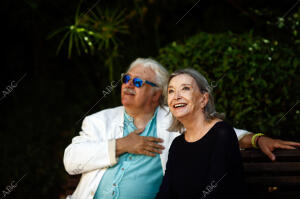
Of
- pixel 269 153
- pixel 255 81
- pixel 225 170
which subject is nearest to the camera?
pixel 225 170

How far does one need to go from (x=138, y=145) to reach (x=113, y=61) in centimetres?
239

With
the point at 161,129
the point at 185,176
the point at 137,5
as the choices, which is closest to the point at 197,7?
the point at 137,5

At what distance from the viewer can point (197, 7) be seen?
5.96 metres

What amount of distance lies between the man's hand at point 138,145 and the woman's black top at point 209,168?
44 centimetres

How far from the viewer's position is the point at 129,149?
110 inches

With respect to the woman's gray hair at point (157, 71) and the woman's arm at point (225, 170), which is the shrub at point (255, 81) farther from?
the woman's arm at point (225, 170)

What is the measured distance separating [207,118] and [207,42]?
5.02 ft

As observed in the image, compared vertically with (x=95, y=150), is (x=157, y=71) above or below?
above

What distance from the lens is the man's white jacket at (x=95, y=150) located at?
2.80 m

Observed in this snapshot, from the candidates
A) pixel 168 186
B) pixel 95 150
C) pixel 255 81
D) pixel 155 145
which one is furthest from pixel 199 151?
pixel 255 81

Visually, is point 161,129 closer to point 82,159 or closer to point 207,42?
point 82,159

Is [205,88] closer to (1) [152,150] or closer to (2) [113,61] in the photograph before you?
(1) [152,150]

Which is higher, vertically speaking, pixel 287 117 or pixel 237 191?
pixel 287 117

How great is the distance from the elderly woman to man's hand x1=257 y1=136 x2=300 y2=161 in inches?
19.1
